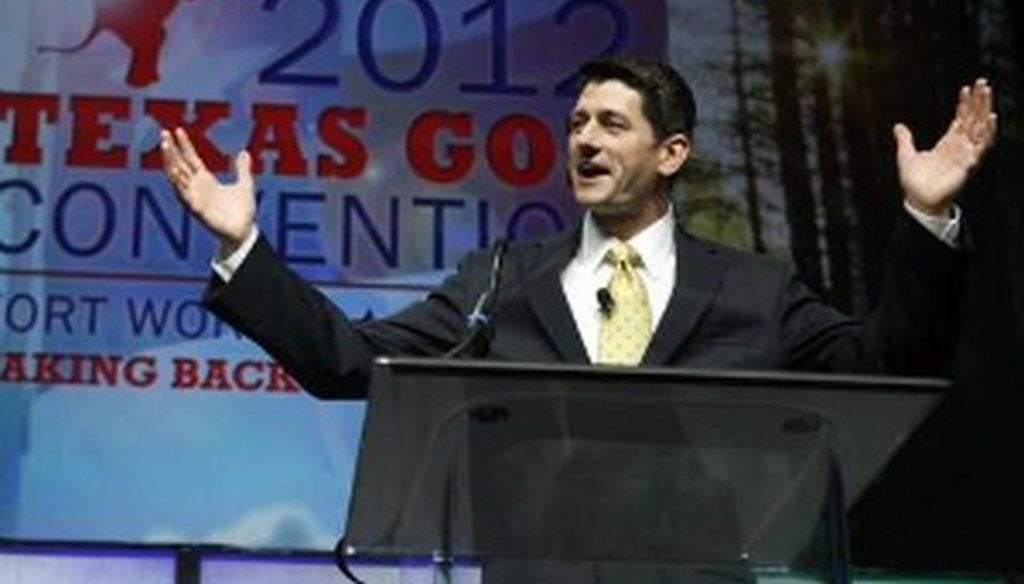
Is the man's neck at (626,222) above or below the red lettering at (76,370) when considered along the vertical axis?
above

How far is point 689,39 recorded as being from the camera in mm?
4078

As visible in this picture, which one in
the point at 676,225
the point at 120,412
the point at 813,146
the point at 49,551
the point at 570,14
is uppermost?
the point at 570,14

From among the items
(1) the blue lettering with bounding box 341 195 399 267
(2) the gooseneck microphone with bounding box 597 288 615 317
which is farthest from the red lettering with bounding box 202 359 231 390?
(2) the gooseneck microphone with bounding box 597 288 615 317

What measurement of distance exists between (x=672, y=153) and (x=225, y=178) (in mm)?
1843

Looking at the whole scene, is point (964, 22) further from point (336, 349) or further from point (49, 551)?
point (336, 349)

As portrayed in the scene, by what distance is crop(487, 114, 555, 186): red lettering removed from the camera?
396 cm

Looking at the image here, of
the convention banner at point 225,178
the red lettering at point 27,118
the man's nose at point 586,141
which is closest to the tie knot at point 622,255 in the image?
the man's nose at point 586,141

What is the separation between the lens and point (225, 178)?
12.7 ft

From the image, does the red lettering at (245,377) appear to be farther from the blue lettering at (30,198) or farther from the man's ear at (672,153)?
the man's ear at (672,153)

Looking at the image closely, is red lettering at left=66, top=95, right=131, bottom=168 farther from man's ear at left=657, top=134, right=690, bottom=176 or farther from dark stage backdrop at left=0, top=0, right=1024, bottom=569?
man's ear at left=657, top=134, right=690, bottom=176

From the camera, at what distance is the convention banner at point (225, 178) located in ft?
11.9

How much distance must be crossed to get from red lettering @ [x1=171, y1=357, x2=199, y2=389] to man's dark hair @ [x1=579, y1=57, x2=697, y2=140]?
5.75 ft

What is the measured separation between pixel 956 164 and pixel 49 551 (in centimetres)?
220

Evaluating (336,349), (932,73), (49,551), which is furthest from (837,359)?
(932,73)
